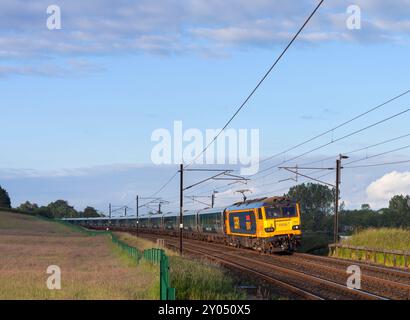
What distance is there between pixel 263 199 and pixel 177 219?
142 ft

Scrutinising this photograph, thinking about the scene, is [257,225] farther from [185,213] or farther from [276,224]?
[185,213]

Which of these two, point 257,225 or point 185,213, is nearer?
point 257,225

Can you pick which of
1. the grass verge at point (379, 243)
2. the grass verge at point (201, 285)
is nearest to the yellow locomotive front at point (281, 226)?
the grass verge at point (379, 243)

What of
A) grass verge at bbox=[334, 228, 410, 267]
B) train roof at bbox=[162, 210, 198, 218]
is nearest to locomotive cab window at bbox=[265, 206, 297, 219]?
grass verge at bbox=[334, 228, 410, 267]

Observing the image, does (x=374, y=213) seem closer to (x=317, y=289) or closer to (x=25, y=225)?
(x=25, y=225)

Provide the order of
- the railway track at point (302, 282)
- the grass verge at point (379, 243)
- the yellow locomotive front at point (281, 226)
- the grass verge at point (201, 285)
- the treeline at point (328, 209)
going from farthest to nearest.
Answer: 1. the treeline at point (328, 209)
2. the yellow locomotive front at point (281, 226)
3. the grass verge at point (379, 243)
4. the railway track at point (302, 282)
5. the grass verge at point (201, 285)

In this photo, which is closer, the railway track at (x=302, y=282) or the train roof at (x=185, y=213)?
the railway track at (x=302, y=282)

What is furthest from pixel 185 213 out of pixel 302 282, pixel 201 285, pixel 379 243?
pixel 201 285

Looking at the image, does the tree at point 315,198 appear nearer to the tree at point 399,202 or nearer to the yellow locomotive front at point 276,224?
the tree at point 399,202

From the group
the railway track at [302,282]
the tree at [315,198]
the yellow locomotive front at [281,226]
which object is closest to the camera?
the railway track at [302,282]

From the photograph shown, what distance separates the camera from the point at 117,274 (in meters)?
26.9

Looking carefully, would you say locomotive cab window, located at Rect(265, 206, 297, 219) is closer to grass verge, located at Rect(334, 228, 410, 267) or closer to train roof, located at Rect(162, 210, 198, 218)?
grass verge, located at Rect(334, 228, 410, 267)
